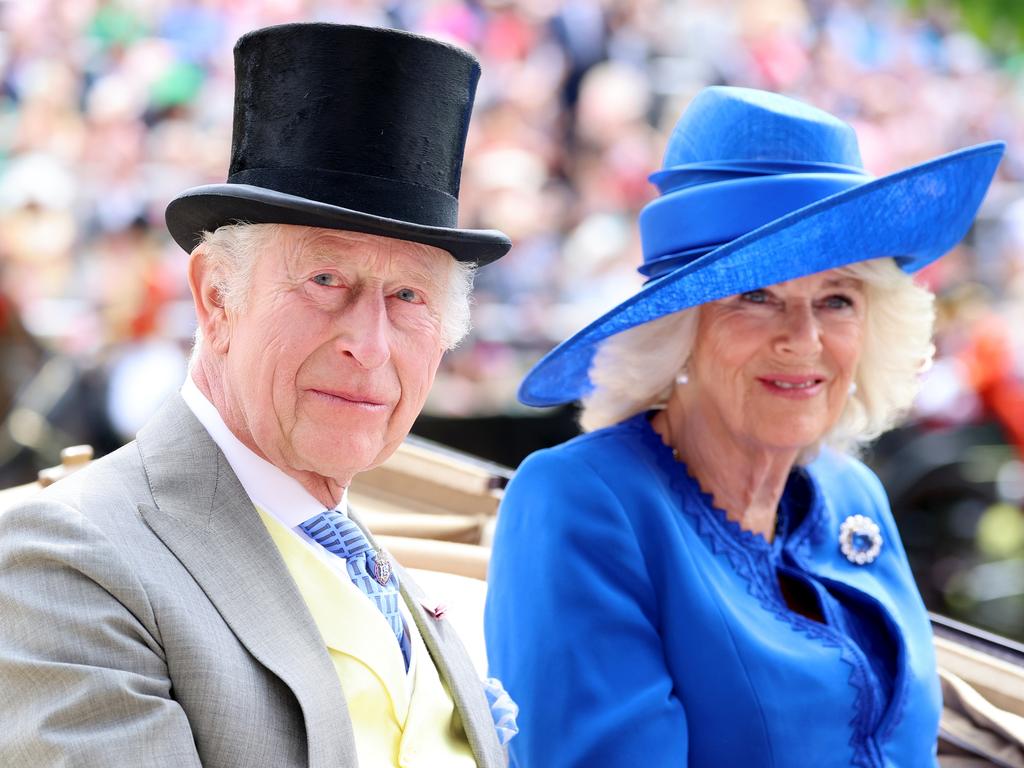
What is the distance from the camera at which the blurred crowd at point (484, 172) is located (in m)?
5.51

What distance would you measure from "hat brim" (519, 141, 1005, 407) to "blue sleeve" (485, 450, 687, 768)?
30 centimetres

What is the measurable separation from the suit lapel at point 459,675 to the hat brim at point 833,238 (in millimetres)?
667

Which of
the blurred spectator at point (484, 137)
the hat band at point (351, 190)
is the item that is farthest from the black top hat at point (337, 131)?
the blurred spectator at point (484, 137)

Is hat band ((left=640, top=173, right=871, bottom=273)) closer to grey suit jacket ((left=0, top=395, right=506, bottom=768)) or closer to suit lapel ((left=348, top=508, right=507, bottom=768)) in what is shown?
suit lapel ((left=348, top=508, right=507, bottom=768))

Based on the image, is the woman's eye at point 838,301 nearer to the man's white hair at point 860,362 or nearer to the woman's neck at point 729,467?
the man's white hair at point 860,362

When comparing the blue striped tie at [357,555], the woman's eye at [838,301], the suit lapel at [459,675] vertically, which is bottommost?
the suit lapel at [459,675]

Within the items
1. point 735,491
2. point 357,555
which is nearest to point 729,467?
point 735,491

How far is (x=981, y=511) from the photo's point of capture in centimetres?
560

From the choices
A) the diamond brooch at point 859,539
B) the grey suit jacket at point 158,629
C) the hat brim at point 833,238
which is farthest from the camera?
the diamond brooch at point 859,539

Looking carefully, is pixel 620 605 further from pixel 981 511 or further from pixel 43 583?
pixel 981 511

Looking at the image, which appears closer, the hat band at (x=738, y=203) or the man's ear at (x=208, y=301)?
the man's ear at (x=208, y=301)

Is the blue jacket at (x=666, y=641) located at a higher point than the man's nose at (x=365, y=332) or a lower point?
lower

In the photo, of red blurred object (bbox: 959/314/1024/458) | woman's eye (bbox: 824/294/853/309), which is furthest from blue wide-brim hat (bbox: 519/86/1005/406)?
red blurred object (bbox: 959/314/1024/458)

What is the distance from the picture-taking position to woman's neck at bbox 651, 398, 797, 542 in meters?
2.33
